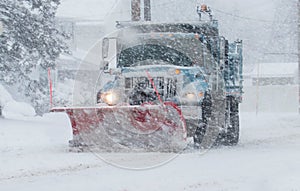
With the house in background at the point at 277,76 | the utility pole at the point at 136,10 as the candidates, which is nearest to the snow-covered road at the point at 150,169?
the utility pole at the point at 136,10

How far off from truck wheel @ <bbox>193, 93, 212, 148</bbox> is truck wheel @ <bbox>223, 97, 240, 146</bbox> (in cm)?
168

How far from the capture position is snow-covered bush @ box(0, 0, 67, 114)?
57.7 feet

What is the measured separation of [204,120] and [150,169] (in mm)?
2931

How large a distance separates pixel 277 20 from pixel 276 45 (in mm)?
3519

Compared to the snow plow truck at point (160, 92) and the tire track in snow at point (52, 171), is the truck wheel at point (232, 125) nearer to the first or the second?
the snow plow truck at point (160, 92)

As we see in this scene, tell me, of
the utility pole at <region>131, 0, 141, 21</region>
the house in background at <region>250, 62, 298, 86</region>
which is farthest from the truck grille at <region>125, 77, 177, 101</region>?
the house in background at <region>250, 62, 298, 86</region>

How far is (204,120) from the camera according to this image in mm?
10969

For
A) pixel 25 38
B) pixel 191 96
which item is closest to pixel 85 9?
pixel 25 38

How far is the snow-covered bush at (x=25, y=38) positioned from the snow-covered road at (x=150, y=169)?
613cm

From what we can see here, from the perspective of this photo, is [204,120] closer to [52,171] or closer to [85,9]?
[52,171]

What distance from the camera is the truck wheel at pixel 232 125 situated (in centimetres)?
1274

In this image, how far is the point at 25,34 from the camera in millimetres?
18094

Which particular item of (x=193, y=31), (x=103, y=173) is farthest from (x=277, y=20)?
(x=103, y=173)

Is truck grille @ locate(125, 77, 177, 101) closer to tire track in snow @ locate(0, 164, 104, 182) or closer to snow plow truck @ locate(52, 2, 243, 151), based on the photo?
snow plow truck @ locate(52, 2, 243, 151)
